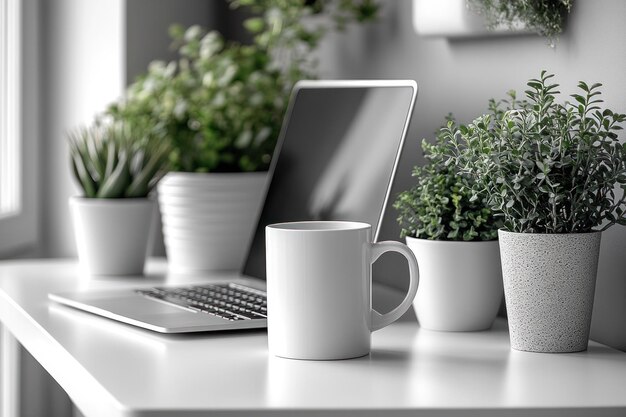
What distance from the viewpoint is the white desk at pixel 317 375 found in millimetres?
689

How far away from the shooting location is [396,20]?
4.54ft

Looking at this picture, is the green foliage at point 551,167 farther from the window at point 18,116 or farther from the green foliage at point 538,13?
the window at point 18,116

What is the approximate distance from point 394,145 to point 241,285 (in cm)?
27

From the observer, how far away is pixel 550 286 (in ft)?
2.80

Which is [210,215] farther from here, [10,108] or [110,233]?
[10,108]

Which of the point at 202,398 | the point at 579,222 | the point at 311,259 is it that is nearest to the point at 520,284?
the point at 579,222

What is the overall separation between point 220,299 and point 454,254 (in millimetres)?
304

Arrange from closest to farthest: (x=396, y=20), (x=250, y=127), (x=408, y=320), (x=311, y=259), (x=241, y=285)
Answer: (x=311, y=259)
(x=408, y=320)
(x=241, y=285)
(x=396, y=20)
(x=250, y=127)

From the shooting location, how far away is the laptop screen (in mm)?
1172

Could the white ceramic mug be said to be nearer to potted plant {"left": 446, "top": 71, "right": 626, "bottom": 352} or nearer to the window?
potted plant {"left": 446, "top": 71, "right": 626, "bottom": 352}

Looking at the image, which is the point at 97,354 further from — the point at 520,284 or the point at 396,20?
the point at 396,20

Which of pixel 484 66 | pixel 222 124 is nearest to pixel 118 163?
pixel 222 124

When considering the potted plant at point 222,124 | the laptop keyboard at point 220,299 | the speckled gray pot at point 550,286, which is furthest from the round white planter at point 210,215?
the speckled gray pot at point 550,286

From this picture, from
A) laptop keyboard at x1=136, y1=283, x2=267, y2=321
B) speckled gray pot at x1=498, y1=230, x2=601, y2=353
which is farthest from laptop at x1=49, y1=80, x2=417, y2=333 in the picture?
speckled gray pot at x1=498, y1=230, x2=601, y2=353
